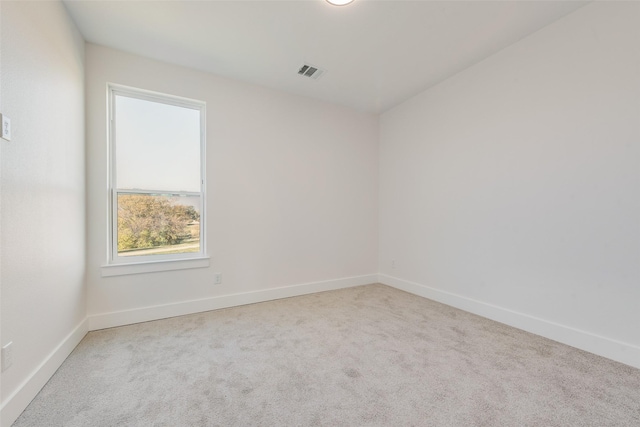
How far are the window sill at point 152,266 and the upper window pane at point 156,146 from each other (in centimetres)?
78

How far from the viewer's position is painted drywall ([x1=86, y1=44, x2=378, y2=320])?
2.46 meters

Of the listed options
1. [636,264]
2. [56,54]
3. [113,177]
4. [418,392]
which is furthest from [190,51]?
[636,264]

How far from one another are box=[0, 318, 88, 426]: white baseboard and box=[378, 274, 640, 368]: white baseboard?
3.59m

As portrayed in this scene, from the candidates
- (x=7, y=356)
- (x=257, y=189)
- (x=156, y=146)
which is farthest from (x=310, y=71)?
(x=7, y=356)

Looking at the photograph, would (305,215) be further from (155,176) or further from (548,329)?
(548,329)

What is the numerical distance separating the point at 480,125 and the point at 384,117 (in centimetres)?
157

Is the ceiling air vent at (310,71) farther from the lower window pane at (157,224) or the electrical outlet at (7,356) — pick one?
the electrical outlet at (7,356)

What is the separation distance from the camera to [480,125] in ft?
9.24

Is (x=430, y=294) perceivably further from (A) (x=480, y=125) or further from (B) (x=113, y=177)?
(B) (x=113, y=177)

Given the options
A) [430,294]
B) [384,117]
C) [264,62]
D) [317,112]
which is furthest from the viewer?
[384,117]

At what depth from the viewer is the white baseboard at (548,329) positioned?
1.87m

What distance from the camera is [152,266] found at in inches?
104

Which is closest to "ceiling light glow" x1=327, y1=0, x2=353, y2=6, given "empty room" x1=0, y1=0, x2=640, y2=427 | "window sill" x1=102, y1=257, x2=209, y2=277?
"empty room" x1=0, y1=0, x2=640, y2=427

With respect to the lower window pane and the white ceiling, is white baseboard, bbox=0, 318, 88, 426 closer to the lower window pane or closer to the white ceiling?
the lower window pane
